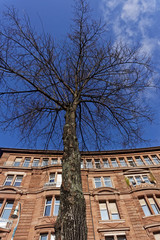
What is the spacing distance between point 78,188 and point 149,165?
19207 millimetres

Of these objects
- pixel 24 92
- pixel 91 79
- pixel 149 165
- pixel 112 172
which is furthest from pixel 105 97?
pixel 149 165

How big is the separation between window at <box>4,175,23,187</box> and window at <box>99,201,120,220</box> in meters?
9.81

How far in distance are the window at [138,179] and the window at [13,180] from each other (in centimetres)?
1336

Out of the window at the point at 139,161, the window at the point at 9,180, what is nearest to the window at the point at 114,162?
the window at the point at 139,161

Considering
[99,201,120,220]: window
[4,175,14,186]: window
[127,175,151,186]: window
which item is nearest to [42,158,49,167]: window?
[4,175,14,186]: window

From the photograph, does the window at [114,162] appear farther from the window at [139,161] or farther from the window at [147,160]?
the window at [147,160]

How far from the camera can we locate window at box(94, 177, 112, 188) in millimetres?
17250

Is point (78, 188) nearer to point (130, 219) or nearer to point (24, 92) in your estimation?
point (24, 92)

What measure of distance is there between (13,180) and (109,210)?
37.0ft

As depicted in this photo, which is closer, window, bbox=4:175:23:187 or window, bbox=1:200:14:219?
window, bbox=1:200:14:219

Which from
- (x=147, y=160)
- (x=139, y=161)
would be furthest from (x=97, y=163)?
(x=147, y=160)

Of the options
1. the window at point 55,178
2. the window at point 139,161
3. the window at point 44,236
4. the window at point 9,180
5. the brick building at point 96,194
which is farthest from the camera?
the window at point 139,161

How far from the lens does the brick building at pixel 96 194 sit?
12.4 metres

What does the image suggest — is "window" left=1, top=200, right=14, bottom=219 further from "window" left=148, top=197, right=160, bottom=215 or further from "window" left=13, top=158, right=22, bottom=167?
"window" left=148, top=197, right=160, bottom=215
